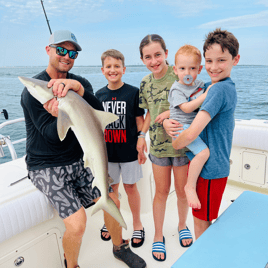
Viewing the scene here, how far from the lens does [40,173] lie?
6.18 ft

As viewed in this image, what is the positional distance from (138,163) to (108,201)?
2.84 ft

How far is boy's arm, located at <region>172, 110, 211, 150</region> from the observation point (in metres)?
1.45

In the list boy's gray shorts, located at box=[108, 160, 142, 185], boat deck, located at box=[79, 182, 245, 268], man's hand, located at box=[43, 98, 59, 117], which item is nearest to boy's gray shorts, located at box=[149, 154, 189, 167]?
boy's gray shorts, located at box=[108, 160, 142, 185]

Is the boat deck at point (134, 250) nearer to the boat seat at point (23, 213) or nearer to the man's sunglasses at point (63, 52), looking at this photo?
the boat seat at point (23, 213)

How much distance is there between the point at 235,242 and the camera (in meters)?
1.32

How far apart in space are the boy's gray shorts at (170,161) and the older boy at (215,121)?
1.31 ft

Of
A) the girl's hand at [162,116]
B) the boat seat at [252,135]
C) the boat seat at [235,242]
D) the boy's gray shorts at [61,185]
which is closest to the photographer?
the boat seat at [235,242]

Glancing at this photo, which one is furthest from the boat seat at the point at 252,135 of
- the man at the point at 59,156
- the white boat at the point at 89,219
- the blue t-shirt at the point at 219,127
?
the man at the point at 59,156

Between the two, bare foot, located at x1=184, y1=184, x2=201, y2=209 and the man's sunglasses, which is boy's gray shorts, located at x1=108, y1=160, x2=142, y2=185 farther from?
the man's sunglasses

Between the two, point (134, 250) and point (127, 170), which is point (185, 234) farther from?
point (127, 170)

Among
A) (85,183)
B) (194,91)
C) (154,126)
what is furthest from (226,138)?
(85,183)

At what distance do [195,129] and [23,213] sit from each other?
1393mm

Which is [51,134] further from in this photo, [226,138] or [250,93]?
[250,93]

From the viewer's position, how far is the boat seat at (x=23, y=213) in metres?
1.71
